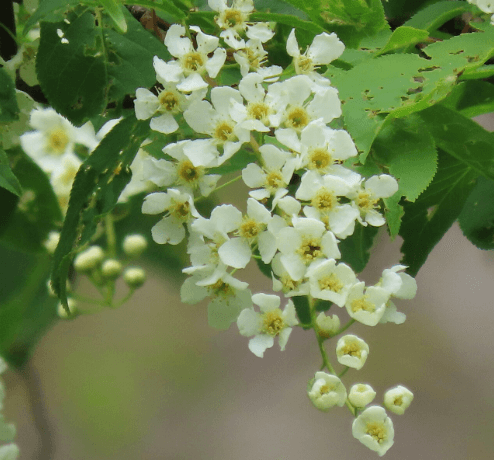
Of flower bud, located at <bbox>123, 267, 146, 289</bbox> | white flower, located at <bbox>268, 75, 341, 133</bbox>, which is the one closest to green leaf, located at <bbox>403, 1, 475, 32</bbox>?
white flower, located at <bbox>268, 75, 341, 133</bbox>

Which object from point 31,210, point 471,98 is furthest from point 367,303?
point 31,210

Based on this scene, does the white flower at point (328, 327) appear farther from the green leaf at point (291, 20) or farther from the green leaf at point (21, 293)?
the green leaf at point (21, 293)

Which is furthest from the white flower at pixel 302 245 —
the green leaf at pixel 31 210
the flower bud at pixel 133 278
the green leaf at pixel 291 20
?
the flower bud at pixel 133 278

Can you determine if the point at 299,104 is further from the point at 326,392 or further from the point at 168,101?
the point at 326,392

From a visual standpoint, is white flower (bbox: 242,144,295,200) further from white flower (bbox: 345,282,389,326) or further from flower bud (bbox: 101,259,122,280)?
flower bud (bbox: 101,259,122,280)

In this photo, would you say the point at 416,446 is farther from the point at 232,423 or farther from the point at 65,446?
the point at 65,446

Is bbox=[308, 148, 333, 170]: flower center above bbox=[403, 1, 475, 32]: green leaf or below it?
below

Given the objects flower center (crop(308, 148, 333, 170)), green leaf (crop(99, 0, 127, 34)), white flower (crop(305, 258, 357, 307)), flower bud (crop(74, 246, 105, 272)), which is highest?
green leaf (crop(99, 0, 127, 34))
